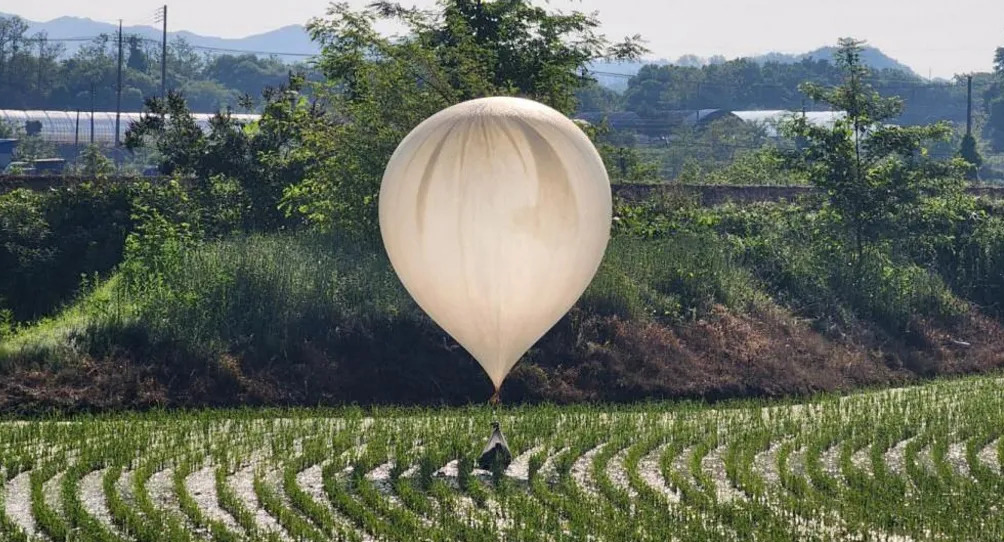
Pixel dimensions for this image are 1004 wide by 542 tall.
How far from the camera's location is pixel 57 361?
82.2 feet

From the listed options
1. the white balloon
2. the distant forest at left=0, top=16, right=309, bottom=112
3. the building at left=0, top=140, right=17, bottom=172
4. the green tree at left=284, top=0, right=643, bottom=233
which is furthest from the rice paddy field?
the distant forest at left=0, top=16, right=309, bottom=112

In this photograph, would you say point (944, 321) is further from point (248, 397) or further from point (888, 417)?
point (248, 397)

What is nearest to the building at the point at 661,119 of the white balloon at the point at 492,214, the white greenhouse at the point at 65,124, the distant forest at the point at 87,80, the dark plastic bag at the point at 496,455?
the distant forest at the point at 87,80

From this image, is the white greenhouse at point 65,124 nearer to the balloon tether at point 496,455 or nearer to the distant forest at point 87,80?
the distant forest at point 87,80

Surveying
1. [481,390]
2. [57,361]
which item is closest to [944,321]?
[481,390]

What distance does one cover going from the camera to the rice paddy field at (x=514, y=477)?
15.4 m

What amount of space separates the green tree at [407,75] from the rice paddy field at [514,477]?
8.22m

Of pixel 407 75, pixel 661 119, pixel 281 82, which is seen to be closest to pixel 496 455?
pixel 407 75

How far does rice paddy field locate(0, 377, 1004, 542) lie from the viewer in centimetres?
1538

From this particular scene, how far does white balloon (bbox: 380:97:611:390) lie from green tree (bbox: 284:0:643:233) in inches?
516

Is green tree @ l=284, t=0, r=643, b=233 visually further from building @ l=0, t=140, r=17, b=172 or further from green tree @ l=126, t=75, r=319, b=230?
building @ l=0, t=140, r=17, b=172

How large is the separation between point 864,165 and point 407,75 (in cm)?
1263

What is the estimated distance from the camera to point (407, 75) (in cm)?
3181

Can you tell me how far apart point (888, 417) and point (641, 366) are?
6.20 m
